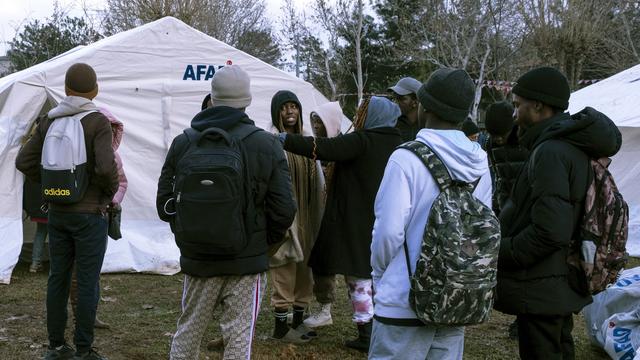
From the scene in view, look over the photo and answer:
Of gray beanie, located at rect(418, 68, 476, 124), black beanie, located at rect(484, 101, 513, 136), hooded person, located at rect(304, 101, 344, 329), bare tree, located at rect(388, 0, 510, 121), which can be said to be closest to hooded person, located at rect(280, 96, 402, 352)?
hooded person, located at rect(304, 101, 344, 329)

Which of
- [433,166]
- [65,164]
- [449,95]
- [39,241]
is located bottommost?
[39,241]

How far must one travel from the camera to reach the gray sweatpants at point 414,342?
2.66 meters

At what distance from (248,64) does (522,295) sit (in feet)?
20.4

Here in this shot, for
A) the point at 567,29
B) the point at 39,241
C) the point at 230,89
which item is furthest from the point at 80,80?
the point at 567,29

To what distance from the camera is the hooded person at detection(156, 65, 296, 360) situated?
124 inches

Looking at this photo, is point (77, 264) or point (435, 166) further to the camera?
point (77, 264)

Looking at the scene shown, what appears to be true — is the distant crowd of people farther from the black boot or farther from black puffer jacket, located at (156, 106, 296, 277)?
the black boot

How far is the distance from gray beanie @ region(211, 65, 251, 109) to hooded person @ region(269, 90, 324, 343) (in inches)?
66.4

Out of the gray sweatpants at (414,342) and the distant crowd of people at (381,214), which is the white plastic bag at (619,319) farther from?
the gray sweatpants at (414,342)

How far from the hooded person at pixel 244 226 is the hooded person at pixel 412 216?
71cm

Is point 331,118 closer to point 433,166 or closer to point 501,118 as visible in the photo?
point 501,118

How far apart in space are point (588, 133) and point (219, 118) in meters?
1.73

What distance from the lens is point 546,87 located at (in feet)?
10.6

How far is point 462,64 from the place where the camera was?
1019 inches
